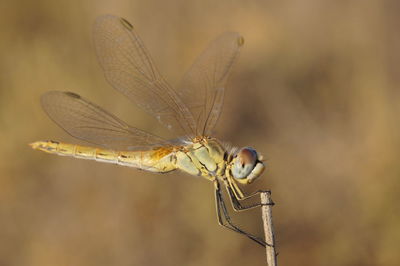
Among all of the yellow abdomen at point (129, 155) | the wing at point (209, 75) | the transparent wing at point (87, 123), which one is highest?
the wing at point (209, 75)

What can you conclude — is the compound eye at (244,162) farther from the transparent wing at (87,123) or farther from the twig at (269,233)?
the transparent wing at (87,123)

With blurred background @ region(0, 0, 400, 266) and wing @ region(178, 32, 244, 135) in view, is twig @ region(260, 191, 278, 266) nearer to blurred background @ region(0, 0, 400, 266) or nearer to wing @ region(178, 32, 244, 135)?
wing @ region(178, 32, 244, 135)

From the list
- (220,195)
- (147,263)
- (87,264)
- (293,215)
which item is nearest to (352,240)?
(293,215)

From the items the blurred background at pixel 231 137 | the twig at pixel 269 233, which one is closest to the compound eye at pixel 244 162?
the twig at pixel 269 233

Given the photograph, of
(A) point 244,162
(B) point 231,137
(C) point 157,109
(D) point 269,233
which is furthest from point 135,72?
(B) point 231,137

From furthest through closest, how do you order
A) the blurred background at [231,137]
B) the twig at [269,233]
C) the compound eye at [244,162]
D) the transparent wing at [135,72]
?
the blurred background at [231,137]
the transparent wing at [135,72]
the compound eye at [244,162]
the twig at [269,233]

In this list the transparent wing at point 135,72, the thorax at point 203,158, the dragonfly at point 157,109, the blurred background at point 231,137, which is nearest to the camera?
the thorax at point 203,158
